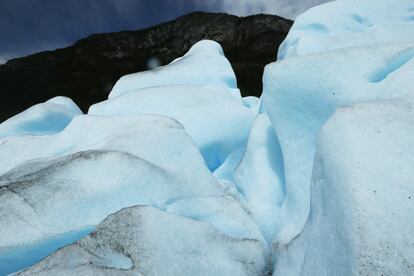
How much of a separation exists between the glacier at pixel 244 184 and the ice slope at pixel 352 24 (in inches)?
3.6

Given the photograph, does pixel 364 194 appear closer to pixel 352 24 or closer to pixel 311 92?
pixel 311 92

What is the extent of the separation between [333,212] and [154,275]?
1.02 metres

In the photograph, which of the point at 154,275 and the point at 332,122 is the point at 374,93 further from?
the point at 154,275

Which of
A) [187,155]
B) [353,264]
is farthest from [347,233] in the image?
[187,155]

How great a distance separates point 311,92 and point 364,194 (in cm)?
128

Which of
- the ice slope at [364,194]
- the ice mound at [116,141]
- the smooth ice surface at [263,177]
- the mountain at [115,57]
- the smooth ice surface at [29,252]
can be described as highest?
the ice slope at [364,194]

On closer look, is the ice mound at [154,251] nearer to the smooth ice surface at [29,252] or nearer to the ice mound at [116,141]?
the smooth ice surface at [29,252]

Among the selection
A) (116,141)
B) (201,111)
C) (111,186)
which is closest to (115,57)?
(201,111)

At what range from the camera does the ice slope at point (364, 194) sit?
1.30 meters

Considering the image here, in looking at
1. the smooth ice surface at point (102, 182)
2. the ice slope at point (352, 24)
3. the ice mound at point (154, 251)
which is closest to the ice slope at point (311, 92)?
the ice mound at point (154, 251)

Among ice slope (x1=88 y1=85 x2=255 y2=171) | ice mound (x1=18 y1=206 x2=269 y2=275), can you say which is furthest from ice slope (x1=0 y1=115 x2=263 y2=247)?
ice slope (x1=88 y1=85 x2=255 y2=171)

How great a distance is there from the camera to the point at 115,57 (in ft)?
89.5

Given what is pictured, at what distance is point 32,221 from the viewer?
234 cm

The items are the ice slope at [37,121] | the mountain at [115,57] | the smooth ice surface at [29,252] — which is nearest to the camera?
the smooth ice surface at [29,252]
